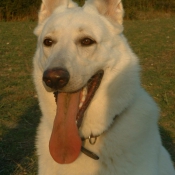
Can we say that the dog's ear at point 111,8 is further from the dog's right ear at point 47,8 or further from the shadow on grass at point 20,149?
the shadow on grass at point 20,149

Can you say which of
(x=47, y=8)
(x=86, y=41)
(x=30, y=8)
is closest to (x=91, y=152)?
(x=86, y=41)

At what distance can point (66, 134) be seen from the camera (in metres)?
2.79

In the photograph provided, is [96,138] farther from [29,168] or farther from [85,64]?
[29,168]

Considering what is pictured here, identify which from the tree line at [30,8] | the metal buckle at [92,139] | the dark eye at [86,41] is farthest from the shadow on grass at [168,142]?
the tree line at [30,8]

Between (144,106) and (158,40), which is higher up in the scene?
(144,106)

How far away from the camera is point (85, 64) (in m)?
2.86

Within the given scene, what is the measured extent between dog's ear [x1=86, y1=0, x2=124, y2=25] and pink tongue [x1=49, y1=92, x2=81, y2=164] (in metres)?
0.89

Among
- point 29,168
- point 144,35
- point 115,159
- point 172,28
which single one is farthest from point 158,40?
point 115,159

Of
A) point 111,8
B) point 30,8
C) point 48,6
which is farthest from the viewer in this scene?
point 30,8

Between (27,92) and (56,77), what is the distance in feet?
14.0

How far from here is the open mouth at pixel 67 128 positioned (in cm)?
279

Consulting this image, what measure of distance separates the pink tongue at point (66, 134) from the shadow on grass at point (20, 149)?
4.32ft

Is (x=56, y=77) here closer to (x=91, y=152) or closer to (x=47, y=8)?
(x=91, y=152)

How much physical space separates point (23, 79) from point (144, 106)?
16.1 feet
